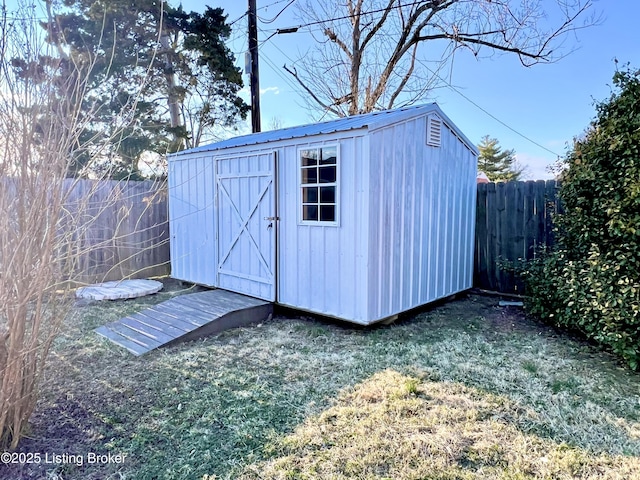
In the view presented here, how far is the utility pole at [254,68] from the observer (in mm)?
8031

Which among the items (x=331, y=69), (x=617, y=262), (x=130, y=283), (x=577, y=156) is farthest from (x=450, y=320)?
(x=331, y=69)

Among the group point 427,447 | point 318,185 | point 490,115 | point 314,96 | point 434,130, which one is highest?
point 314,96

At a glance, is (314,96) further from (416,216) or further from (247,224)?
(416,216)

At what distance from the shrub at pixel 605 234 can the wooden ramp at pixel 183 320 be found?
319 centimetres

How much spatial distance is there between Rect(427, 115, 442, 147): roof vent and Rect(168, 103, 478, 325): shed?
0.06 ft

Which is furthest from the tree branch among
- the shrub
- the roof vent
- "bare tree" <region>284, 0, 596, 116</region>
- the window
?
the shrub

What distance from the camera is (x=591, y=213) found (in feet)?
11.9

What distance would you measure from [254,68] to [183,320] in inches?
233

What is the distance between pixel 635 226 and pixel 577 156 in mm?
1071

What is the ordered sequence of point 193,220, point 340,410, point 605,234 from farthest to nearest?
point 193,220 < point 605,234 < point 340,410

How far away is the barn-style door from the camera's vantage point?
4.79 m

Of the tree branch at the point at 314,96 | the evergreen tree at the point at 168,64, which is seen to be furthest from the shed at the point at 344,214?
the tree branch at the point at 314,96

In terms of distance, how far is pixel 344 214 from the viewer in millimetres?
4047

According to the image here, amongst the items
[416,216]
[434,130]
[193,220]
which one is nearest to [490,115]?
[434,130]
